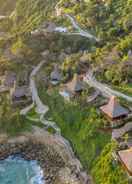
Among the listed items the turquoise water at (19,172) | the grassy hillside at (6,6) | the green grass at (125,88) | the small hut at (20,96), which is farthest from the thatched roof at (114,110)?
the grassy hillside at (6,6)

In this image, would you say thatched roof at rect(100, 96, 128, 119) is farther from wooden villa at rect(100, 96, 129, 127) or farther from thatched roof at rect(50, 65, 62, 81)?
thatched roof at rect(50, 65, 62, 81)

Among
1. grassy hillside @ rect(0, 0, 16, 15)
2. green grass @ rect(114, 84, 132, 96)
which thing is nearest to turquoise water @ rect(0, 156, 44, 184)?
green grass @ rect(114, 84, 132, 96)

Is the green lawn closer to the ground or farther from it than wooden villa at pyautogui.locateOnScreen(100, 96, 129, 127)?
closer to the ground

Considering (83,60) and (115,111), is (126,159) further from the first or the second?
Result: (83,60)

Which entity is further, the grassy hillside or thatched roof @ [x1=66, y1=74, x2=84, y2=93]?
the grassy hillside

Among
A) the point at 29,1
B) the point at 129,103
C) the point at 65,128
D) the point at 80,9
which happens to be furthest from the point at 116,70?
the point at 29,1

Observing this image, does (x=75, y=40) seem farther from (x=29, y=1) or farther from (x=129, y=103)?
(x=29, y=1)

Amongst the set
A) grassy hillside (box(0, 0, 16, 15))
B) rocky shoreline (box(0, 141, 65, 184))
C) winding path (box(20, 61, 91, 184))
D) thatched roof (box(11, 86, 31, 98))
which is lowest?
rocky shoreline (box(0, 141, 65, 184))

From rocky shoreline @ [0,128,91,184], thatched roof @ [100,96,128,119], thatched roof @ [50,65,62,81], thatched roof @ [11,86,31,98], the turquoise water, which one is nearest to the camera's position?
→ rocky shoreline @ [0,128,91,184]
